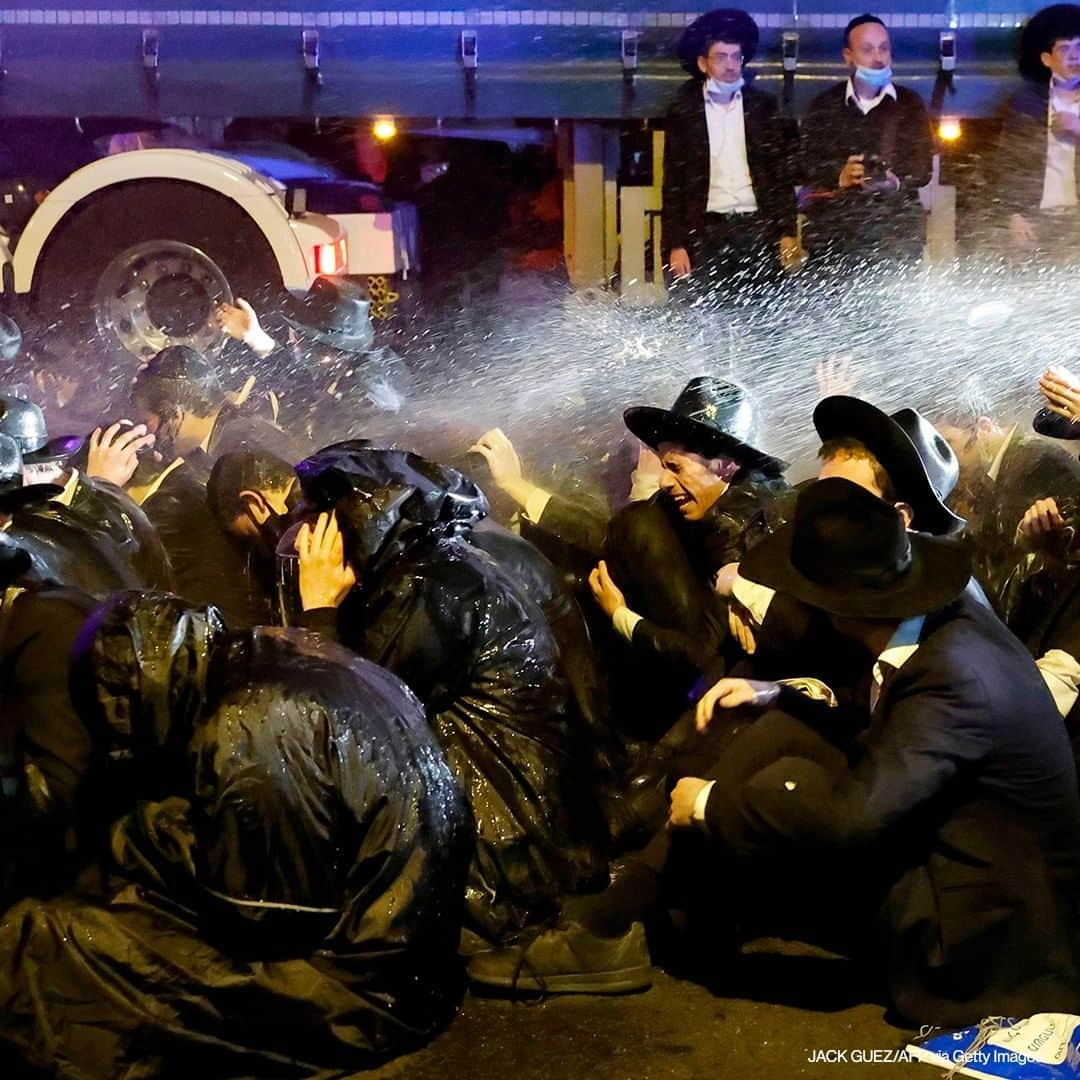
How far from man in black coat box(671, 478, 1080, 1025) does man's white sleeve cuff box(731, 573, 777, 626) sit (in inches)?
28.6

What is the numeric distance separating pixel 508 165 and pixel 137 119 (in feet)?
5.18

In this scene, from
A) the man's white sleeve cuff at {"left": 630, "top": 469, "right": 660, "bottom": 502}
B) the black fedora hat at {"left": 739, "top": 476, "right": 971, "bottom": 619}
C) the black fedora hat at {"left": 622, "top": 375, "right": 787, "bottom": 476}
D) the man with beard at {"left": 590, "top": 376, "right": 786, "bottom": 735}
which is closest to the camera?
the black fedora hat at {"left": 739, "top": 476, "right": 971, "bottom": 619}

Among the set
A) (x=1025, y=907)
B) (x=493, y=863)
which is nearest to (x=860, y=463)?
(x=1025, y=907)

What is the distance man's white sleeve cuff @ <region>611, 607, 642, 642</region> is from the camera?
4648mm

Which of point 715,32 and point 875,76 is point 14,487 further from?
point 875,76

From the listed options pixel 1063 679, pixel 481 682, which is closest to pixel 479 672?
pixel 481 682

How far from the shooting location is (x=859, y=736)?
11.2ft

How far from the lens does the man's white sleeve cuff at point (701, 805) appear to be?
3.30 metres

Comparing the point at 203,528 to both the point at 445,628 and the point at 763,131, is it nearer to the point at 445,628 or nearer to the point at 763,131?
the point at 445,628

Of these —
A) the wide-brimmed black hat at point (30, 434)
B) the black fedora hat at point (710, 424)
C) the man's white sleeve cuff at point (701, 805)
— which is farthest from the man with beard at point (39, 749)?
the black fedora hat at point (710, 424)

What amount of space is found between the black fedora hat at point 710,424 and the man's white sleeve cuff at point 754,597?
708mm

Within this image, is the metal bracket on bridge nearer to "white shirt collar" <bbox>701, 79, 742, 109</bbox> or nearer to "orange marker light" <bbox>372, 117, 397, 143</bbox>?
"orange marker light" <bbox>372, 117, 397, 143</bbox>

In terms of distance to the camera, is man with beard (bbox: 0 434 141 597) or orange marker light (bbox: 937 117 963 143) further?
orange marker light (bbox: 937 117 963 143)

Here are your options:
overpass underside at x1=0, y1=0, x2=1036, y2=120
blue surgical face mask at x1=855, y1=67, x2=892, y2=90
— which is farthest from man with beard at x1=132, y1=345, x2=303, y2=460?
blue surgical face mask at x1=855, y1=67, x2=892, y2=90
